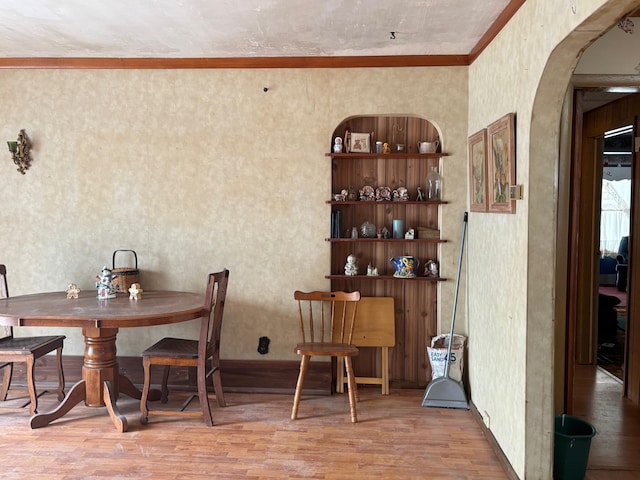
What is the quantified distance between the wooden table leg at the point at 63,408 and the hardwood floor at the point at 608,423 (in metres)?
3.26

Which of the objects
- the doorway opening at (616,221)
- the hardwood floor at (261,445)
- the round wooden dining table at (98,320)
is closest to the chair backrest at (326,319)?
the hardwood floor at (261,445)

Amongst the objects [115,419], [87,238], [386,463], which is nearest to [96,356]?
[115,419]

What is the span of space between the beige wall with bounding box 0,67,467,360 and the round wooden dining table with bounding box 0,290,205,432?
1.66ft

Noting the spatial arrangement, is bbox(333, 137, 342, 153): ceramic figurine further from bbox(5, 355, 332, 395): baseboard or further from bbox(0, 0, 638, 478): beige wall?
bbox(5, 355, 332, 395): baseboard

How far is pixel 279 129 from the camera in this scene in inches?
167

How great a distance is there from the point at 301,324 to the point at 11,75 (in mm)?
3123

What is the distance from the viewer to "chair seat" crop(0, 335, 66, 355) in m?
3.54

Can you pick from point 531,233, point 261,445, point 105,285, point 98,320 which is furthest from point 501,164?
point 105,285

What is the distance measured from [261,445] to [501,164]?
7.34ft

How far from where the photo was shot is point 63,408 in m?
3.58

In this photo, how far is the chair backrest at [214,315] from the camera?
348 cm

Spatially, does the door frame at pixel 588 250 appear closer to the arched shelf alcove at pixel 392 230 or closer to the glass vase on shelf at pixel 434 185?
the glass vase on shelf at pixel 434 185

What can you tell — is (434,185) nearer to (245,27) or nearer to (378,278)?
(378,278)

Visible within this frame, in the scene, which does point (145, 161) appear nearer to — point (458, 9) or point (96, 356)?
point (96, 356)
